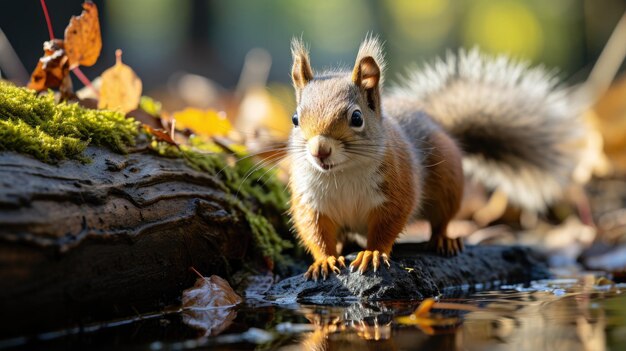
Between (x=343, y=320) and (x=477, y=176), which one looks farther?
(x=477, y=176)

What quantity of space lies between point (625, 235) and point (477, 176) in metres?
1.05

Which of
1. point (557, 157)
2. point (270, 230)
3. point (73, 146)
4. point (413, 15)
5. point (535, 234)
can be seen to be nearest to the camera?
point (73, 146)

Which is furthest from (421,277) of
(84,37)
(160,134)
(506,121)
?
(84,37)

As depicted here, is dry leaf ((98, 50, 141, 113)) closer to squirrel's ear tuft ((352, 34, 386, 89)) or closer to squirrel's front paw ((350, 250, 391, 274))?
squirrel's ear tuft ((352, 34, 386, 89))

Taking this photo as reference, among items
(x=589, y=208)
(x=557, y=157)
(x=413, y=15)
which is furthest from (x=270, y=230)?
(x=413, y=15)

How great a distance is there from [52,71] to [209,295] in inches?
40.3

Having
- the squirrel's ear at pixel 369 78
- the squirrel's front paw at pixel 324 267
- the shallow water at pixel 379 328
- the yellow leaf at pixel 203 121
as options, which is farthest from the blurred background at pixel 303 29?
the shallow water at pixel 379 328

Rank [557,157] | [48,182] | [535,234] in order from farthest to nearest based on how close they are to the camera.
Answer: [535,234] → [557,157] → [48,182]

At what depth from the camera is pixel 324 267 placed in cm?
218

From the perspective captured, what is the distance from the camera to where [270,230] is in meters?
2.70

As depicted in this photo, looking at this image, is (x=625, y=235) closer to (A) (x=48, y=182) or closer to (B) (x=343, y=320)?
(B) (x=343, y=320)

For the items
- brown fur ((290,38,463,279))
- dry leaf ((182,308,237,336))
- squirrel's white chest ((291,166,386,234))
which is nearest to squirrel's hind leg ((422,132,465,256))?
brown fur ((290,38,463,279))

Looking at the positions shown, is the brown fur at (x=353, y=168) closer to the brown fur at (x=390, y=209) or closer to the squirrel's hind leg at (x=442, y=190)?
the brown fur at (x=390, y=209)

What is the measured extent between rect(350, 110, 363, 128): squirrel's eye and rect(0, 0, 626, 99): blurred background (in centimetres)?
502
